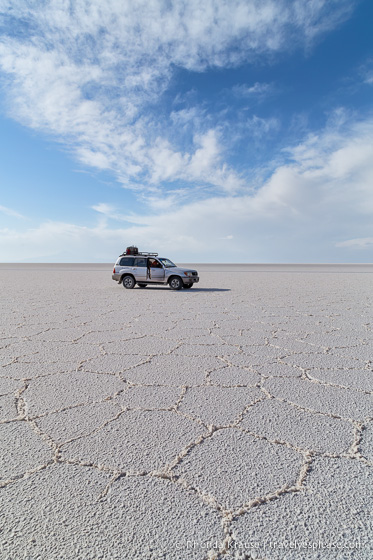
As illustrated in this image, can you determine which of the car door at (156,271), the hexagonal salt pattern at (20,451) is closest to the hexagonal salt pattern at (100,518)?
the hexagonal salt pattern at (20,451)

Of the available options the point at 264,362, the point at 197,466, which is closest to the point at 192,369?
the point at 264,362

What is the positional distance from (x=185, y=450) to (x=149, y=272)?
12.1 m

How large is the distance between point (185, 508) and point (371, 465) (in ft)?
4.21

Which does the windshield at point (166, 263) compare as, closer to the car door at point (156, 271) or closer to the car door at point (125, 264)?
the car door at point (156, 271)

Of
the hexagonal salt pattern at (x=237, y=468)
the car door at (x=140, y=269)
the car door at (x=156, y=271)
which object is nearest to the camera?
the hexagonal salt pattern at (x=237, y=468)

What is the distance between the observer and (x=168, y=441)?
2.51 m

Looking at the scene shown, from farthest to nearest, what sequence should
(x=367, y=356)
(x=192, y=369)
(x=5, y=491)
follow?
(x=367, y=356) < (x=192, y=369) < (x=5, y=491)

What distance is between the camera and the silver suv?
14.2 meters

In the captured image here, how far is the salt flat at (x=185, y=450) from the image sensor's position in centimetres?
169

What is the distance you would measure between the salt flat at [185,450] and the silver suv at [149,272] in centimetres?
901

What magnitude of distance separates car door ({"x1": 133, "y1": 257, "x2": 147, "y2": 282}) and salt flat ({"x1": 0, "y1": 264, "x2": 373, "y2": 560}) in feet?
30.0

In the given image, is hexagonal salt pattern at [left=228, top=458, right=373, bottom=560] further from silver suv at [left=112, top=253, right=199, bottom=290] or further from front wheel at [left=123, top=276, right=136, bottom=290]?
front wheel at [left=123, top=276, right=136, bottom=290]

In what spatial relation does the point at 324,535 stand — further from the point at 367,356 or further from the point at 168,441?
the point at 367,356

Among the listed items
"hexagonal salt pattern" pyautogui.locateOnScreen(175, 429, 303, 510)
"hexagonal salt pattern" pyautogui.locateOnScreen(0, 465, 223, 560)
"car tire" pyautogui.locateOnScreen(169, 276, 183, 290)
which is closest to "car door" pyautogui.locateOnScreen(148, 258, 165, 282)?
"car tire" pyautogui.locateOnScreen(169, 276, 183, 290)
